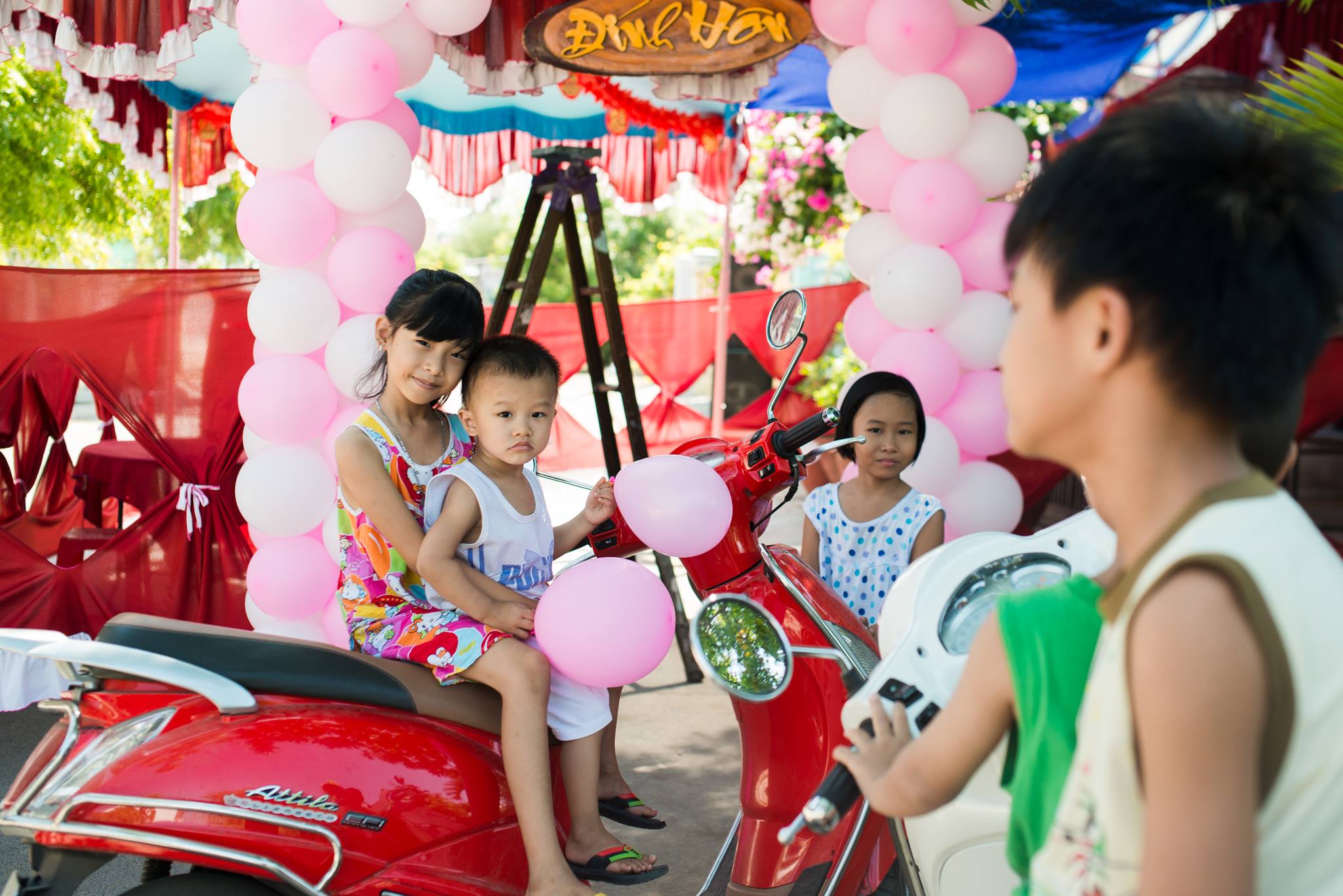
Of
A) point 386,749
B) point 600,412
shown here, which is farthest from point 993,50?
point 386,749

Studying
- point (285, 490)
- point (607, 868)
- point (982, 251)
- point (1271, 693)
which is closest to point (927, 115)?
point (982, 251)

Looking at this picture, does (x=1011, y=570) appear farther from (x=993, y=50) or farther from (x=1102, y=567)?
(x=993, y=50)

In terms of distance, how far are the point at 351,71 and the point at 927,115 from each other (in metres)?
2.07

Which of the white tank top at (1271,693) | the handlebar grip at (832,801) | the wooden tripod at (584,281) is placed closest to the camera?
the white tank top at (1271,693)

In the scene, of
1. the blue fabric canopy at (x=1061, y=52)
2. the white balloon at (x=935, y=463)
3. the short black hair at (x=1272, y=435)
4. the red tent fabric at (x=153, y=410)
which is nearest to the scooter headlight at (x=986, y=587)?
the short black hair at (x=1272, y=435)

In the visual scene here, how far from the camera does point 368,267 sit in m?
3.71

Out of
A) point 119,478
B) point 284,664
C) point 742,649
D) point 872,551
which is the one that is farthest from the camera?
point 119,478

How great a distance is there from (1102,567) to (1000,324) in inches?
115

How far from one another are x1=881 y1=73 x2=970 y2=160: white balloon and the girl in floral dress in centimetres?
230

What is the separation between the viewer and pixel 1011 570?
1.47 meters

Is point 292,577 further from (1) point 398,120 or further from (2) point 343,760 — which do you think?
(2) point 343,760

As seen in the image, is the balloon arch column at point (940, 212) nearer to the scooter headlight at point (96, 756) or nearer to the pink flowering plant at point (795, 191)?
the scooter headlight at point (96, 756)

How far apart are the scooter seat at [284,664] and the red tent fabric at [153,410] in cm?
244

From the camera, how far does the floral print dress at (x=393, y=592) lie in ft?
6.70
